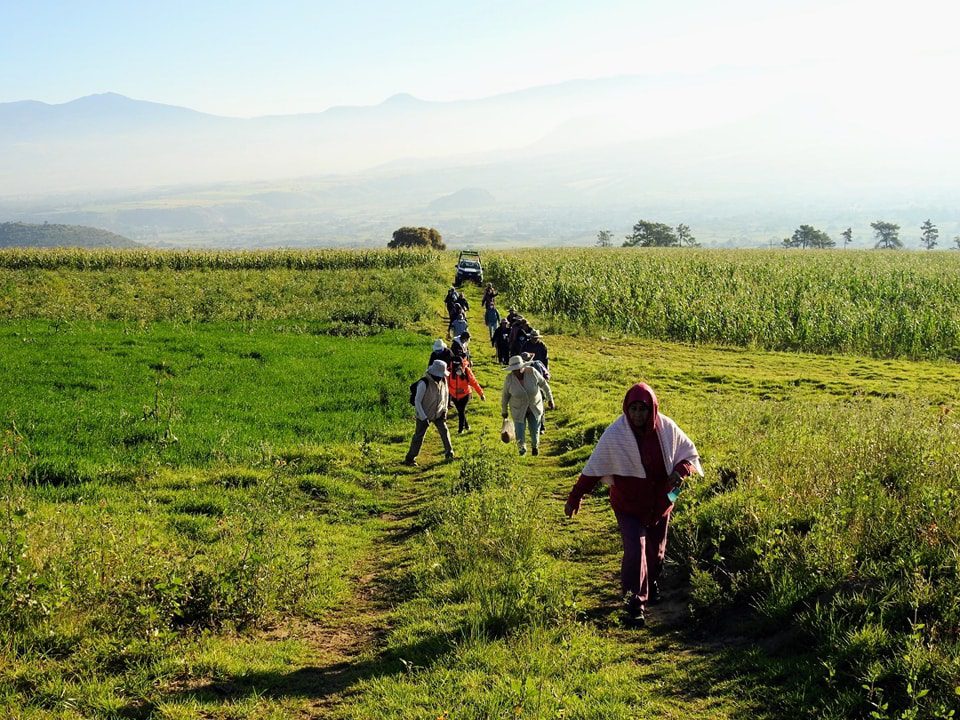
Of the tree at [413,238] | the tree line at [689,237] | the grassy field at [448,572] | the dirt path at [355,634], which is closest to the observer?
the grassy field at [448,572]

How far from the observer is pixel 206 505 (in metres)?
9.60

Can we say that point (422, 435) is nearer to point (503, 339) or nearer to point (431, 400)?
point (431, 400)

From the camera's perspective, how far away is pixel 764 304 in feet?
97.1

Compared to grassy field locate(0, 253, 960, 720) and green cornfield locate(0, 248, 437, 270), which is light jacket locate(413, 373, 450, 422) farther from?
Answer: green cornfield locate(0, 248, 437, 270)

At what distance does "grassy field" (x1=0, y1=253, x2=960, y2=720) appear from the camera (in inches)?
208

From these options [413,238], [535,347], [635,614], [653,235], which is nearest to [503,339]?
[535,347]

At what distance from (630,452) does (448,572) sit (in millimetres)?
2383

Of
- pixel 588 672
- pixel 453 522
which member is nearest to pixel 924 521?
pixel 588 672

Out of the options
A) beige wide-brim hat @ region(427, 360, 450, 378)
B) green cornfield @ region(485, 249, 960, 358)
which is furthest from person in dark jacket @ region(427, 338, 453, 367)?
green cornfield @ region(485, 249, 960, 358)

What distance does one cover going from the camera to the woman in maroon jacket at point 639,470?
6574 mm

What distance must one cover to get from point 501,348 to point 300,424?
7.97 metres

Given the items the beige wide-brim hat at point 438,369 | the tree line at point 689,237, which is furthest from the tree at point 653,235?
the beige wide-brim hat at point 438,369

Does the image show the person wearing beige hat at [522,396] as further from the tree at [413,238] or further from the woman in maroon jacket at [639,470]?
the tree at [413,238]

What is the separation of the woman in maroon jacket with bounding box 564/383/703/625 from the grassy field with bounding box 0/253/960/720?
44 centimetres
